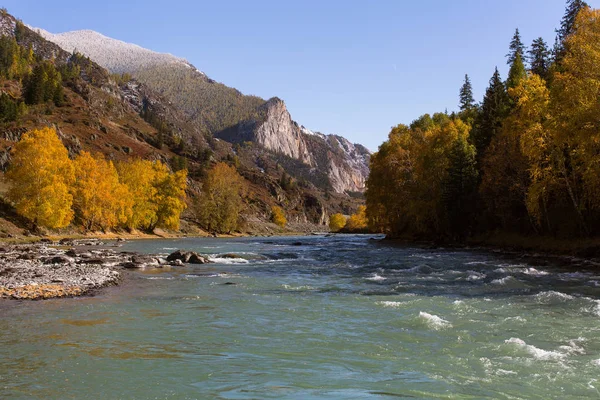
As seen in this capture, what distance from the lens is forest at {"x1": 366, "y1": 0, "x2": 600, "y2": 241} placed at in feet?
103

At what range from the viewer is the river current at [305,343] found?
834 cm

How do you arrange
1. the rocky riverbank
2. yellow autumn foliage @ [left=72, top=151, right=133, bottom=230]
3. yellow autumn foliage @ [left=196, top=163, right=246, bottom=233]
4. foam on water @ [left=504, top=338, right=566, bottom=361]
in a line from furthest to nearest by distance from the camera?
yellow autumn foliage @ [left=196, top=163, right=246, bottom=233] → yellow autumn foliage @ [left=72, top=151, right=133, bottom=230] → the rocky riverbank → foam on water @ [left=504, top=338, right=566, bottom=361]

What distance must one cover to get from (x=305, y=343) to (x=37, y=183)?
194 ft

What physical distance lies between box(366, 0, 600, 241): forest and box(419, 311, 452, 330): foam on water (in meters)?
21.7

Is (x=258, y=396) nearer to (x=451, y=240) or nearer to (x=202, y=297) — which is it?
(x=202, y=297)

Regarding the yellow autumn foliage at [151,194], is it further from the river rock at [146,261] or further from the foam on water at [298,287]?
the foam on water at [298,287]

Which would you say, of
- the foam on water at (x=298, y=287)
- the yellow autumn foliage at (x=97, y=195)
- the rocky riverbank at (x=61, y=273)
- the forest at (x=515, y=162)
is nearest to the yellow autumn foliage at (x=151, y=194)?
the yellow autumn foliage at (x=97, y=195)

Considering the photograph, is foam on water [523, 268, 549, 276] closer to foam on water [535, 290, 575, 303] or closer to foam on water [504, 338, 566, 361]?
foam on water [535, 290, 575, 303]

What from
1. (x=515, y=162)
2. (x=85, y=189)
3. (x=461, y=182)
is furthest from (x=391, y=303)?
(x=85, y=189)

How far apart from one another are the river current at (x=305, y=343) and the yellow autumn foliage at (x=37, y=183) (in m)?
45.6

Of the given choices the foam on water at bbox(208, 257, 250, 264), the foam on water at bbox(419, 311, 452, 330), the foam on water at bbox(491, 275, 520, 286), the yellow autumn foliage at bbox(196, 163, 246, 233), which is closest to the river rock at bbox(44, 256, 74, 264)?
the foam on water at bbox(208, 257, 250, 264)

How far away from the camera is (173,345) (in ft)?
37.0

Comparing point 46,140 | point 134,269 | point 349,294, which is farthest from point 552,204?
point 46,140

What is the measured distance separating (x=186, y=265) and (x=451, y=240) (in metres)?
41.1
